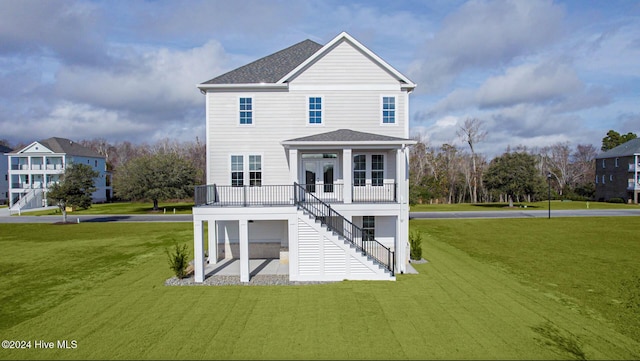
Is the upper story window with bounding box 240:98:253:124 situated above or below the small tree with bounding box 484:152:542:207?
above

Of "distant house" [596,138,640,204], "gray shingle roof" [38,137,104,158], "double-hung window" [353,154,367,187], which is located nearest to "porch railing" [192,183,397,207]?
"double-hung window" [353,154,367,187]

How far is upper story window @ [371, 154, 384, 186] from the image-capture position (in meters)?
19.1

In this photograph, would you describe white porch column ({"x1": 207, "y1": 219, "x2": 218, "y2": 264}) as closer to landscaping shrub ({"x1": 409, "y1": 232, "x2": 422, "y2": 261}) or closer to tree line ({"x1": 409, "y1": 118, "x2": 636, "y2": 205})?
landscaping shrub ({"x1": 409, "y1": 232, "x2": 422, "y2": 261})

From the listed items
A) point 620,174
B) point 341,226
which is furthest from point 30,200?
point 620,174

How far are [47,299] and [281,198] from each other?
10268 millimetres

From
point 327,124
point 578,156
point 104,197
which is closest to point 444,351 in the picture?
point 327,124

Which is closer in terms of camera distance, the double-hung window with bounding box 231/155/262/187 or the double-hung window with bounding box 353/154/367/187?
the double-hung window with bounding box 231/155/262/187

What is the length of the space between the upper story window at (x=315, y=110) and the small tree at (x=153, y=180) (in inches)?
1348

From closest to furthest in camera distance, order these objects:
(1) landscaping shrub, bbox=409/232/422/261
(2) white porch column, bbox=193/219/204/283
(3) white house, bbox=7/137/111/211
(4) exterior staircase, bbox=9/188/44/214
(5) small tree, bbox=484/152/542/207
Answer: (2) white porch column, bbox=193/219/204/283 < (1) landscaping shrub, bbox=409/232/422/261 < (5) small tree, bbox=484/152/542/207 < (4) exterior staircase, bbox=9/188/44/214 < (3) white house, bbox=7/137/111/211

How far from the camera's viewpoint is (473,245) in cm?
2453

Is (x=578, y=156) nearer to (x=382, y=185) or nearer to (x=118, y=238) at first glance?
(x=382, y=185)

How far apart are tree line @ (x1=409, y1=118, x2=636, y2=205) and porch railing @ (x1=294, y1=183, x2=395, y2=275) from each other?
3258cm

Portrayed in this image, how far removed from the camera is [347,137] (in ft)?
56.9

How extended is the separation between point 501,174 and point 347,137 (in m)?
40.0
